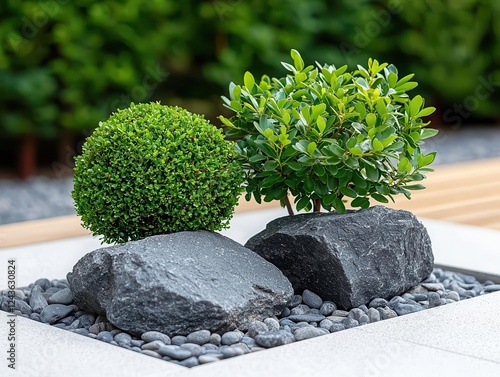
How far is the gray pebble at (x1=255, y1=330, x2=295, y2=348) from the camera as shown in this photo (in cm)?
324

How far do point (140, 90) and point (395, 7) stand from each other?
3.13 metres

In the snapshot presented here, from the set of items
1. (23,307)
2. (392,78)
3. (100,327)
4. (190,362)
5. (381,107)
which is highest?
(392,78)

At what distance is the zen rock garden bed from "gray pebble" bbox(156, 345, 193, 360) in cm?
10

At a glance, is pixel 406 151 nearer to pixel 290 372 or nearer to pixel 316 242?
pixel 316 242

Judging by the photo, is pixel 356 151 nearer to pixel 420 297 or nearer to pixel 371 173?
pixel 371 173

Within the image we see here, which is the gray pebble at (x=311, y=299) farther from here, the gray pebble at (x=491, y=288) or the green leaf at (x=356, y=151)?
the gray pebble at (x=491, y=288)

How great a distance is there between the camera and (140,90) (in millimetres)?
8234

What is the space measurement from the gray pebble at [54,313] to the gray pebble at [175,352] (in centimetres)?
63

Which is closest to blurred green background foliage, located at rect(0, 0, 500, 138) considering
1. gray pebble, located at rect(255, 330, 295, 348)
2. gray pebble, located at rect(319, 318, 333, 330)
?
gray pebble, located at rect(319, 318, 333, 330)

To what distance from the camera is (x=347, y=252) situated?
12.2ft

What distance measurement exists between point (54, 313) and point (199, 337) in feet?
2.30

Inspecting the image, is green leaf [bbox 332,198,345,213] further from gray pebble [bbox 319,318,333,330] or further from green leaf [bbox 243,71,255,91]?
green leaf [bbox 243,71,255,91]

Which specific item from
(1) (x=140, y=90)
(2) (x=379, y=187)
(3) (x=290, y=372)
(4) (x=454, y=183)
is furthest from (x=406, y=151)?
(1) (x=140, y=90)

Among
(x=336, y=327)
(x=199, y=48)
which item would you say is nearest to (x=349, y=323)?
(x=336, y=327)
